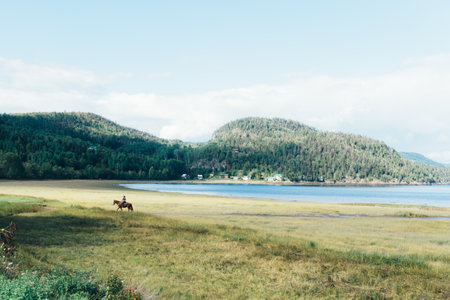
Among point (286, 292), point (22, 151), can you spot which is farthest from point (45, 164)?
point (286, 292)

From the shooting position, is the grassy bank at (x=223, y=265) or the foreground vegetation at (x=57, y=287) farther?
the grassy bank at (x=223, y=265)

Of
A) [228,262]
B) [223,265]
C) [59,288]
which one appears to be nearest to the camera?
[59,288]

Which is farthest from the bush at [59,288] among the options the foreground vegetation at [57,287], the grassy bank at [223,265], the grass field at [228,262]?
the grassy bank at [223,265]

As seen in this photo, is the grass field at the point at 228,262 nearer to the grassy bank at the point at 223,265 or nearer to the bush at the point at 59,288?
the grassy bank at the point at 223,265

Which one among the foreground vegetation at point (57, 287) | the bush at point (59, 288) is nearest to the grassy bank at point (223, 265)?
the foreground vegetation at point (57, 287)

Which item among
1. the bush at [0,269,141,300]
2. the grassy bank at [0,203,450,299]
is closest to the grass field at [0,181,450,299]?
Result: the grassy bank at [0,203,450,299]

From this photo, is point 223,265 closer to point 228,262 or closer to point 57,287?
point 228,262

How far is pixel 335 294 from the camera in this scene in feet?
37.5

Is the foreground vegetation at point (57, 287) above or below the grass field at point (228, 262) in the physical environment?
above

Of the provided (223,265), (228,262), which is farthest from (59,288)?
(228,262)

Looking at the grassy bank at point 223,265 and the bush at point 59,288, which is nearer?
the bush at point 59,288

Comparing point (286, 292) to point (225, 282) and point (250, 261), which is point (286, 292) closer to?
point (225, 282)

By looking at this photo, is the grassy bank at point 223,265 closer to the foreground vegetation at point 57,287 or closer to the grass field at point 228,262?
the grass field at point 228,262

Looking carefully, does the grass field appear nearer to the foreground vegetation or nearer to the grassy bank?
the grassy bank
